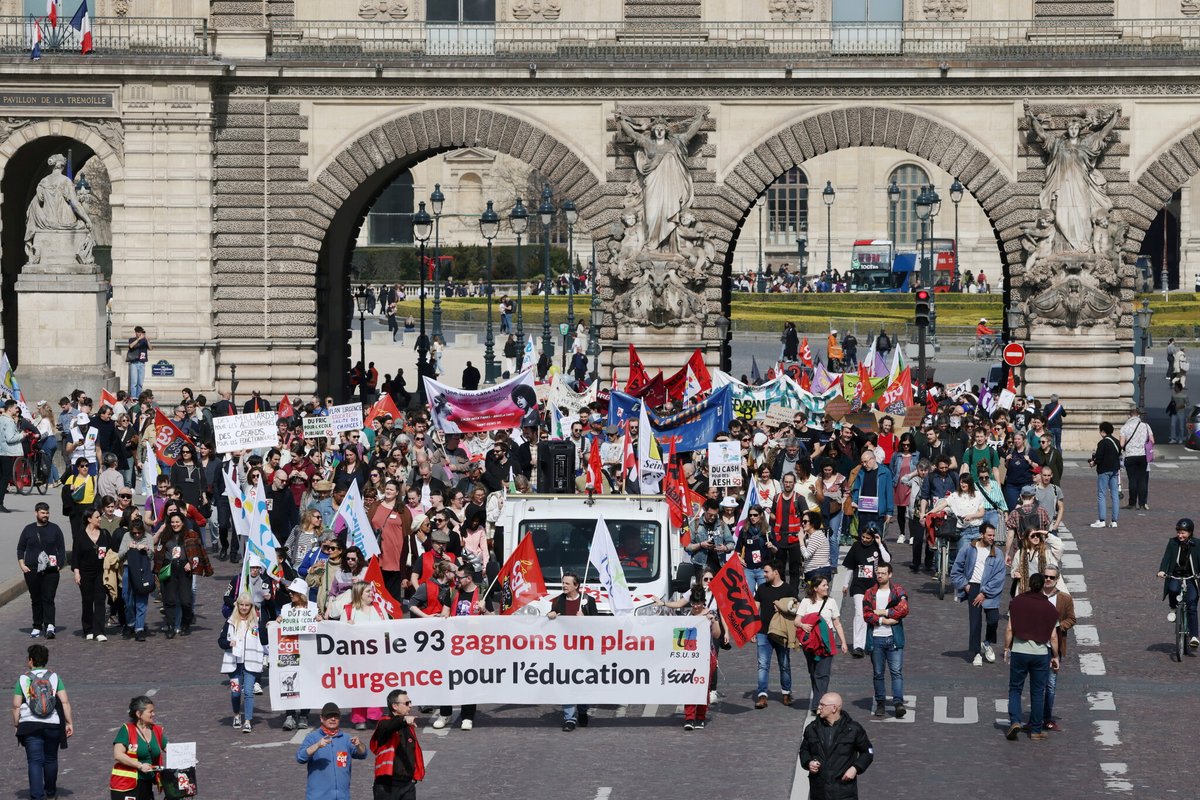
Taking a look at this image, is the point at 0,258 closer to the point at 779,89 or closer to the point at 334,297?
the point at 334,297

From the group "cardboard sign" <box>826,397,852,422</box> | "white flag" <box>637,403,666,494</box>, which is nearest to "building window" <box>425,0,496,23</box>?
"cardboard sign" <box>826,397,852,422</box>

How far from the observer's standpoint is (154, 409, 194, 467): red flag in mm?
32000

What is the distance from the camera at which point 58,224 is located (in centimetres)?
4097

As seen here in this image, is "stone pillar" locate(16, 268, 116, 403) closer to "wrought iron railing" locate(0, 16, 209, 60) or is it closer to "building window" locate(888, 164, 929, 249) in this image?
"wrought iron railing" locate(0, 16, 209, 60)

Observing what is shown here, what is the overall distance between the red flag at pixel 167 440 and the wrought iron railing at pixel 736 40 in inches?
540

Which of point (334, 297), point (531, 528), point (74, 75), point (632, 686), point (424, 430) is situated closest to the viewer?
point (632, 686)

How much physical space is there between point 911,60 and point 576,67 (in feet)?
19.5

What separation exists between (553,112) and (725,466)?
54.4 feet

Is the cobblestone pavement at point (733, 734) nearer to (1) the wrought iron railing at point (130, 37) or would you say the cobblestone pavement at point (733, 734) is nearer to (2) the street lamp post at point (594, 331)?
(2) the street lamp post at point (594, 331)

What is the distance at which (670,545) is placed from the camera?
2406cm

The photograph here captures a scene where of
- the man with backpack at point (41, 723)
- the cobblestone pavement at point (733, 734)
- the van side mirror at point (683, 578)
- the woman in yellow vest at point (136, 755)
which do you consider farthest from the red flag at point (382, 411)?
the woman in yellow vest at point (136, 755)

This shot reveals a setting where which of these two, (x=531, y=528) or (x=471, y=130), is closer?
(x=531, y=528)

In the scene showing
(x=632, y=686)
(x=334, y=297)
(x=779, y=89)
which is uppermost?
(x=779, y=89)

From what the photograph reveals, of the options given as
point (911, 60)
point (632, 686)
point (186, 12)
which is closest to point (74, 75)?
point (186, 12)
